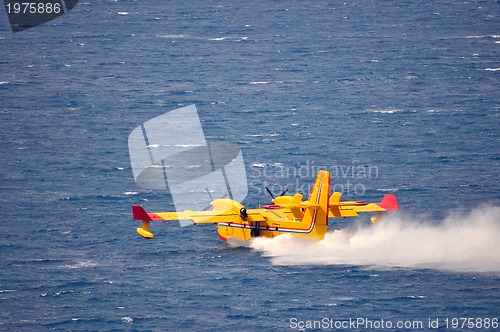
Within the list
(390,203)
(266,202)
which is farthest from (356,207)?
(266,202)

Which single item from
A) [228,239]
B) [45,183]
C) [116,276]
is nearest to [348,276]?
[228,239]

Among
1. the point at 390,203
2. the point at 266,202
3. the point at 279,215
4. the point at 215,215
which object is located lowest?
the point at 266,202

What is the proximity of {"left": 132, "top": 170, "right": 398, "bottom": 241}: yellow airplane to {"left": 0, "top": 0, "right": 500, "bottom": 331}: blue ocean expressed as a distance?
162 centimetres

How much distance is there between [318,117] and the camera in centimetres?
16425

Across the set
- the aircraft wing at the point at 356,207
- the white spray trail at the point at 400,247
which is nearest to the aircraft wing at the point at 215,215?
the white spray trail at the point at 400,247

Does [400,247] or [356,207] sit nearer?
[400,247]

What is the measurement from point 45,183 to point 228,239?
35202mm

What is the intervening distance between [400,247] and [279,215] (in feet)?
38.2

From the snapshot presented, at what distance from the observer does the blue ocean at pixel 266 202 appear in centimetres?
8731

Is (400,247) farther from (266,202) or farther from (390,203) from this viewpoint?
(266,202)

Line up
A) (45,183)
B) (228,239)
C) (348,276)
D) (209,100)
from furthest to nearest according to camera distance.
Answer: (209,100)
(45,183)
(228,239)
(348,276)

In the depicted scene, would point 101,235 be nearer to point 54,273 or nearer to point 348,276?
point 54,273

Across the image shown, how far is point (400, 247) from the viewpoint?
96062 mm

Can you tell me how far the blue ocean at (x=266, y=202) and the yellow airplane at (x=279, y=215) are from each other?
1615 mm
